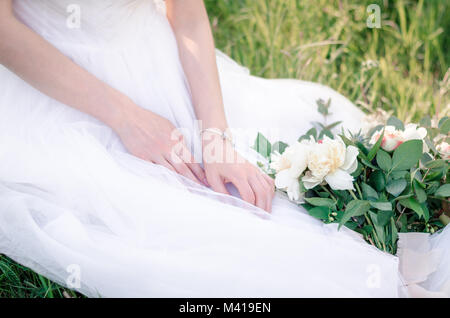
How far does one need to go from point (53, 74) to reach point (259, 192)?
596 millimetres

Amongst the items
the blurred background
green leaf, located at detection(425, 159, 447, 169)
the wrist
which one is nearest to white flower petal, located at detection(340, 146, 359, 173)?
green leaf, located at detection(425, 159, 447, 169)

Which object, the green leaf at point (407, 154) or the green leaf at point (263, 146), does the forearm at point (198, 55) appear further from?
the green leaf at point (407, 154)

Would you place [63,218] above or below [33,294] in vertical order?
above

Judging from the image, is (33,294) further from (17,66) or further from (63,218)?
(17,66)

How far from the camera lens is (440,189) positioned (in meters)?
1.08

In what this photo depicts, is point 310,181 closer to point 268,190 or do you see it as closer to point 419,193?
point 268,190

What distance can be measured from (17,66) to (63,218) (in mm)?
411

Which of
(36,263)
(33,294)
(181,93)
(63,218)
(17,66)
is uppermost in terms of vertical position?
(17,66)

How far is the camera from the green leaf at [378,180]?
1073 mm

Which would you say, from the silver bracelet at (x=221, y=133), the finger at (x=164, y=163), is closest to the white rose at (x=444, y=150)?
the silver bracelet at (x=221, y=133)

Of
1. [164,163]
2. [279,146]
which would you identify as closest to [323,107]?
[279,146]

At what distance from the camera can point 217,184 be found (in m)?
1.07
